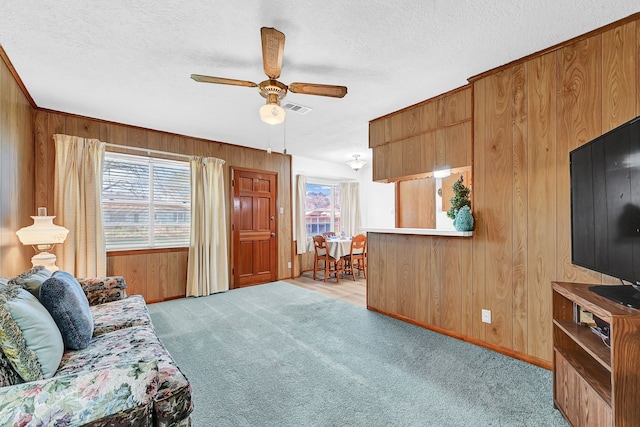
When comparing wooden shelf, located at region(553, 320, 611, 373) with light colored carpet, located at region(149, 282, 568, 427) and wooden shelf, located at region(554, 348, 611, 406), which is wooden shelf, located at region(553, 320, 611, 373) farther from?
light colored carpet, located at region(149, 282, 568, 427)

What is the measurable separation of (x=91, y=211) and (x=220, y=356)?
2.55 metres

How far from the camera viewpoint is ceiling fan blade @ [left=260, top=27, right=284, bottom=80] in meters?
1.80

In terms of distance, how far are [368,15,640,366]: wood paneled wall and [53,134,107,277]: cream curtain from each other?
399cm

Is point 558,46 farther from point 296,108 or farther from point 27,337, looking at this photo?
point 27,337

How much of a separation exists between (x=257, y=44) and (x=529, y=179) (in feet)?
7.78

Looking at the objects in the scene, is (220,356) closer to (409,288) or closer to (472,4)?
(409,288)

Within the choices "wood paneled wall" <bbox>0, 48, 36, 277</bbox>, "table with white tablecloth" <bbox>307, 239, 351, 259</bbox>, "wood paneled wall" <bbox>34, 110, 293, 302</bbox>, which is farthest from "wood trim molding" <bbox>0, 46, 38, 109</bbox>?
"table with white tablecloth" <bbox>307, 239, 351, 259</bbox>

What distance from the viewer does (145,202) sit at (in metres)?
4.17

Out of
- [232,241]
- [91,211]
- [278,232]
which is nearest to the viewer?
[91,211]

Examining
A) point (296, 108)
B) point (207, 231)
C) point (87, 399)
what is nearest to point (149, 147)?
point (207, 231)

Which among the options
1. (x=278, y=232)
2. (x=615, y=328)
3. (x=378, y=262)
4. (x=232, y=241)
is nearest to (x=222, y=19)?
(x=615, y=328)

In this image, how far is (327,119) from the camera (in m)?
3.83

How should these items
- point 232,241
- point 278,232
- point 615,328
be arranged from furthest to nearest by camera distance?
point 278,232
point 232,241
point 615,328

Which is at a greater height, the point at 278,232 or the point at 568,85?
the point at 568,85
